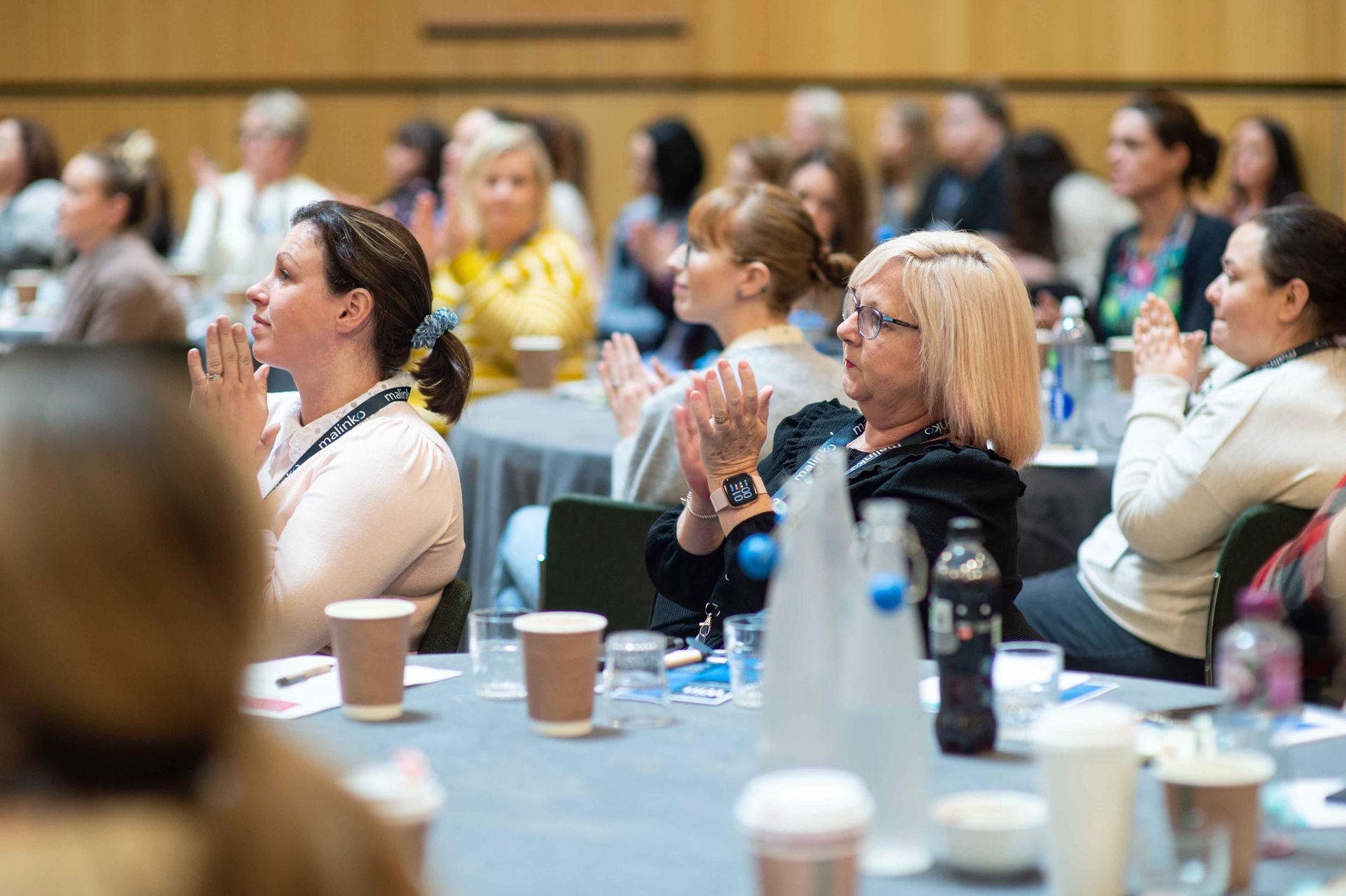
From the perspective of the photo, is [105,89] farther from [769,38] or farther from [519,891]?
[519,891]

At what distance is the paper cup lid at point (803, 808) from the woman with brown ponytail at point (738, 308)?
206 cm

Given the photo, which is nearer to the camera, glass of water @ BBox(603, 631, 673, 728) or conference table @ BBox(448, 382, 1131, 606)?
glass of water @ BBox(603, 631, 673, 728)

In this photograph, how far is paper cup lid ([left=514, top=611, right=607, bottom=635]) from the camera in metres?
1.66

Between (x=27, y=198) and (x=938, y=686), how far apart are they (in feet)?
22.5

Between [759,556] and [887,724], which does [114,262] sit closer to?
[759,556]

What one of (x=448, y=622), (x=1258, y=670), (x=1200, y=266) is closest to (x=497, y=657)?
A: (x=448, y=622)

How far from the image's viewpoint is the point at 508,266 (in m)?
5.10

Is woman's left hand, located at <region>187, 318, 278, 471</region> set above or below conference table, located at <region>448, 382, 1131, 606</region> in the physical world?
above

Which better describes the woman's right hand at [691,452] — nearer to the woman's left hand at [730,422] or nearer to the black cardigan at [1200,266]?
the woman's left hand at [730,422]

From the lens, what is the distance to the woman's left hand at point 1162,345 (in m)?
3.21

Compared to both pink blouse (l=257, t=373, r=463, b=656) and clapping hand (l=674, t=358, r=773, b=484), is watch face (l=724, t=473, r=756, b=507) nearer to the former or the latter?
clapping hand (l=674, t=358, r=773, b=484)

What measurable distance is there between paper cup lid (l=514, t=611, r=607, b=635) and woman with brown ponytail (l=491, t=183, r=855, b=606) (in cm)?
143

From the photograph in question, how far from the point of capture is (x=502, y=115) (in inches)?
277

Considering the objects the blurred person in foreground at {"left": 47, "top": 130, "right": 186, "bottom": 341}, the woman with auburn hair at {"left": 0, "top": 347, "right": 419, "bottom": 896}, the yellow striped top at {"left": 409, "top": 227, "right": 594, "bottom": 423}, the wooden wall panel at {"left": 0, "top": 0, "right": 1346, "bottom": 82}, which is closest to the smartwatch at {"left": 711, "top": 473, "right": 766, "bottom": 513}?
the woman with auburn hair at {"left": 0, "top": 347, "right": 419, "bottom": 896}
